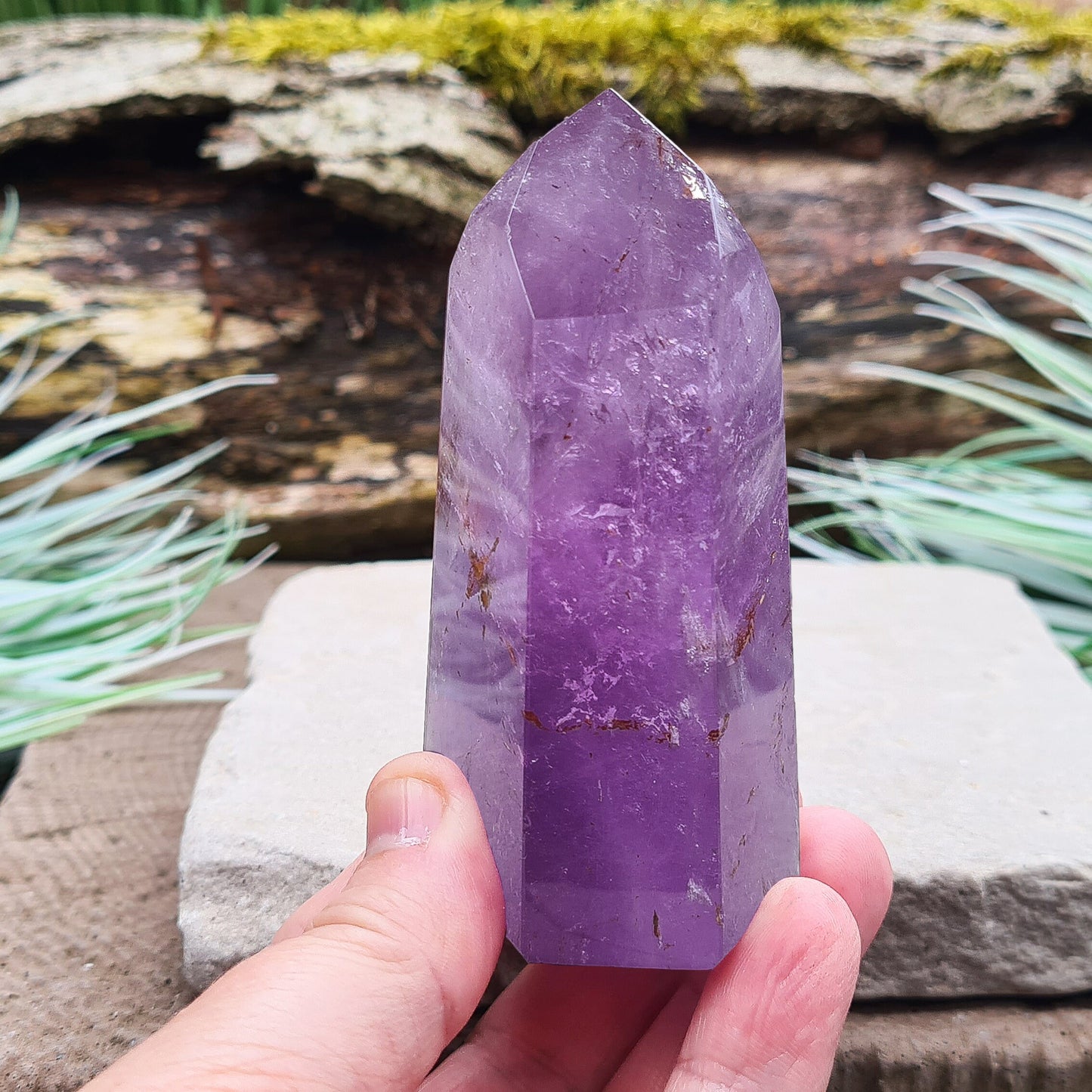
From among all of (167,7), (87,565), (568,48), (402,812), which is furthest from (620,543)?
(167,7)

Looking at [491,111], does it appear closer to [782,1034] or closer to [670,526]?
[670,526]

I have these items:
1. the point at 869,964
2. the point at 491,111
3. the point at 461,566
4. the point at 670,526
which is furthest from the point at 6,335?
the point at 869,964

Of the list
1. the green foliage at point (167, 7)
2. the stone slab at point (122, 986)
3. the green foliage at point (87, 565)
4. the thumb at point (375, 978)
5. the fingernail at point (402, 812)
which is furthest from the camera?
the green foliage at point (167, 7)

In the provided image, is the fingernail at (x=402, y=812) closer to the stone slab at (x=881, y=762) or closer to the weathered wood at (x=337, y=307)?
the stone slab at (x=881, y=762)

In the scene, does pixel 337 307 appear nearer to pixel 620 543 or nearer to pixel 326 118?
pixel 326 118

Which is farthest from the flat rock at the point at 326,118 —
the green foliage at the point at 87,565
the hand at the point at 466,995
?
the hand at the point at 466,995

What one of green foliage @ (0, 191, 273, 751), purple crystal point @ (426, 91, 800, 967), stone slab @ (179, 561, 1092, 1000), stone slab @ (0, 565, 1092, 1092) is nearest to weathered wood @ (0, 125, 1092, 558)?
green foliage @ (0, 191, 273, 751)
